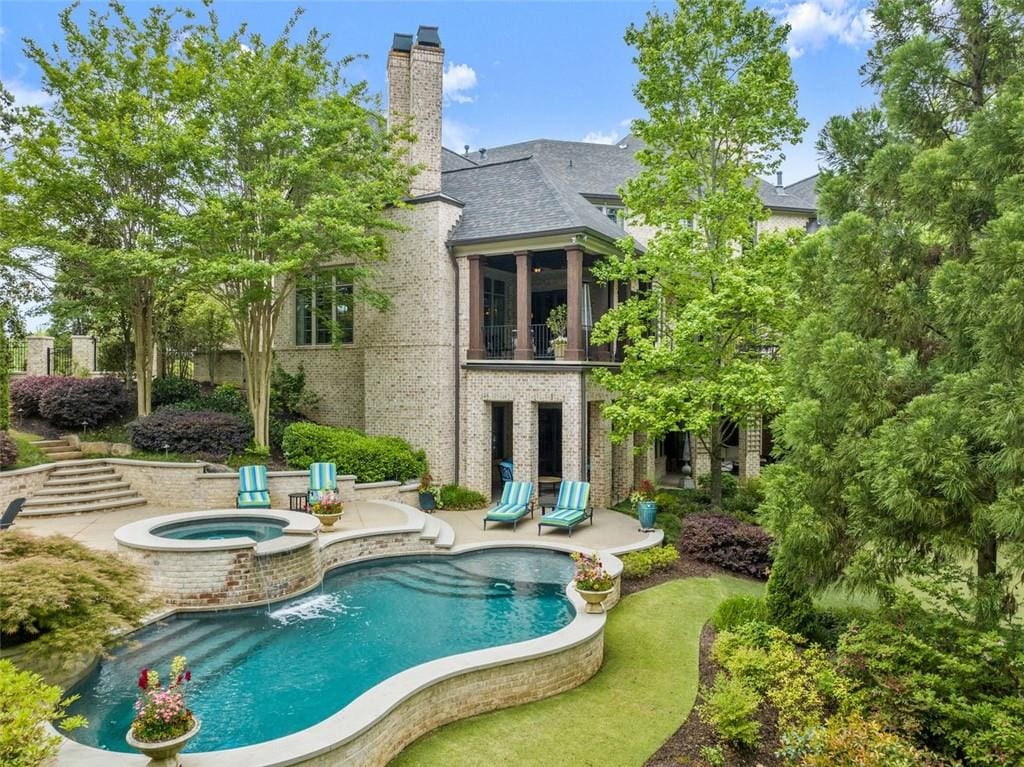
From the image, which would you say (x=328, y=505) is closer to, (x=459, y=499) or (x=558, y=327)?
(x=459, y=499)

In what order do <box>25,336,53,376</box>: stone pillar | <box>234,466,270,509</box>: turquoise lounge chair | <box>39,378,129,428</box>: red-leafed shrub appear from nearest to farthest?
<box>234,466,270,509</box>: turquoise lounge chair < <box>39,378,129,428</box>: red-leafed shrub < <box>25,336,53,376</box>: stone pillar

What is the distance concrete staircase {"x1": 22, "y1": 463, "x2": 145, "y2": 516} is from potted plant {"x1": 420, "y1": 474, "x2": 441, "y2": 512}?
706cm

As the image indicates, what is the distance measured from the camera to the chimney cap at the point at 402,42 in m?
17.9

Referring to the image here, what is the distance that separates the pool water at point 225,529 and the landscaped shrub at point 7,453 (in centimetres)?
551

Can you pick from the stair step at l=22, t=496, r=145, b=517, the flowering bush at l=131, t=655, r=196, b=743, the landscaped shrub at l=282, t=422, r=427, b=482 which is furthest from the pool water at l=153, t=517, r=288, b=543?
the flowering bush at l=131, t=655, r=196, b=743

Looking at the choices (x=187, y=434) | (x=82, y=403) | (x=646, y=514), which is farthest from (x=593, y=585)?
(x=82, y=403)

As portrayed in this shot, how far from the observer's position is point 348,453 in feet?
54.1

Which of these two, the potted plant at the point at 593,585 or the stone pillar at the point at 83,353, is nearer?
the potted plant at the point at 593,585

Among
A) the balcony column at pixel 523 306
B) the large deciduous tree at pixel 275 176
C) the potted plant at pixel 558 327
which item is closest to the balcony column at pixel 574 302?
the potted plant at pixel 558 327

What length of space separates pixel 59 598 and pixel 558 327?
13660 mm

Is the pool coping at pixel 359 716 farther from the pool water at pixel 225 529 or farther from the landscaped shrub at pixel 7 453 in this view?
the landscaped shrub at pixel 7 453

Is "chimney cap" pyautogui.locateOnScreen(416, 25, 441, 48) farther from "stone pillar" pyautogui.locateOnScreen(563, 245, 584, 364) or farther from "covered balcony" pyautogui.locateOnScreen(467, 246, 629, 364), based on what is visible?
"stone pillar" pyautogui.locateOnScreen(563, 245, 584, 364)

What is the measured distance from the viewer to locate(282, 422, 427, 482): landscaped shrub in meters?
16.5

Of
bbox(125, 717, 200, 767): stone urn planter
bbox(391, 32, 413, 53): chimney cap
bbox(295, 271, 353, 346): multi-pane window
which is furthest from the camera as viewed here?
bbox(295, 271, 353, 346): multi-pane window
